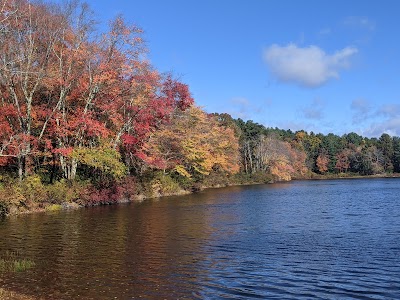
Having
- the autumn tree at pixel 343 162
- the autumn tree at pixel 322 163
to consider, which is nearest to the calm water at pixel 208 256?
the autumn tree at pixel 322 163

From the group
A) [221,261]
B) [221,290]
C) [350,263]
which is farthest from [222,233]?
[221,290]

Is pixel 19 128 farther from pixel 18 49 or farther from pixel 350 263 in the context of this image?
pixel 350 263

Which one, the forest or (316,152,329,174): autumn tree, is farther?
(316,152,329,174): autumn tree

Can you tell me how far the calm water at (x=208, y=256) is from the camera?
1014 centimetres

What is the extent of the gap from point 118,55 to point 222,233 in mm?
19938

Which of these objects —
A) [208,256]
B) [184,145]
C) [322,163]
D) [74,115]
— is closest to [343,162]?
[322,163]

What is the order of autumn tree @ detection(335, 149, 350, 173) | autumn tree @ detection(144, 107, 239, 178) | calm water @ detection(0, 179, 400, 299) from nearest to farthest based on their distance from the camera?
1. calm water @ detection(0, 179, 400, 299)
2. autumn tree @ detection(144, 107, 239, 178)
3. autumn tree @ detection(335, 149, 350, 173)

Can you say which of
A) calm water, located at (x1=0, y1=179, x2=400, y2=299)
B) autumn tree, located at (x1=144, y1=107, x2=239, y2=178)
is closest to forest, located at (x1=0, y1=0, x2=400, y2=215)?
autumn tree, located at (x1=144, y1=107, x2=239, y2=178)

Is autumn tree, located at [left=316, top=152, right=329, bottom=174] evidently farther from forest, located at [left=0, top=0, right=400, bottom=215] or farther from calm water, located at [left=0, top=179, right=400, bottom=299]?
calm water, located at [left=0, top=179, right=400, bottom=299]

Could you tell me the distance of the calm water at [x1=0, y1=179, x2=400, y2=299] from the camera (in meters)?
10.1

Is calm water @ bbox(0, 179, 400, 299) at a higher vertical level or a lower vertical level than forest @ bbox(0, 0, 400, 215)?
lower

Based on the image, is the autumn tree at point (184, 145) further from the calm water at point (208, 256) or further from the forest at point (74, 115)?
the calm water at point (208, 256)

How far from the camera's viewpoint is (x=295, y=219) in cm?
2341

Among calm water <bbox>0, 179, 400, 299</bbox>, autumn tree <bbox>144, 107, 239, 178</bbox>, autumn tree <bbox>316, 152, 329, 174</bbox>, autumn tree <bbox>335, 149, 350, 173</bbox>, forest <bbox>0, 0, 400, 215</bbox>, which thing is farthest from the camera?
autumn tree <bbox>335, 149, 350, 173</bbox>
